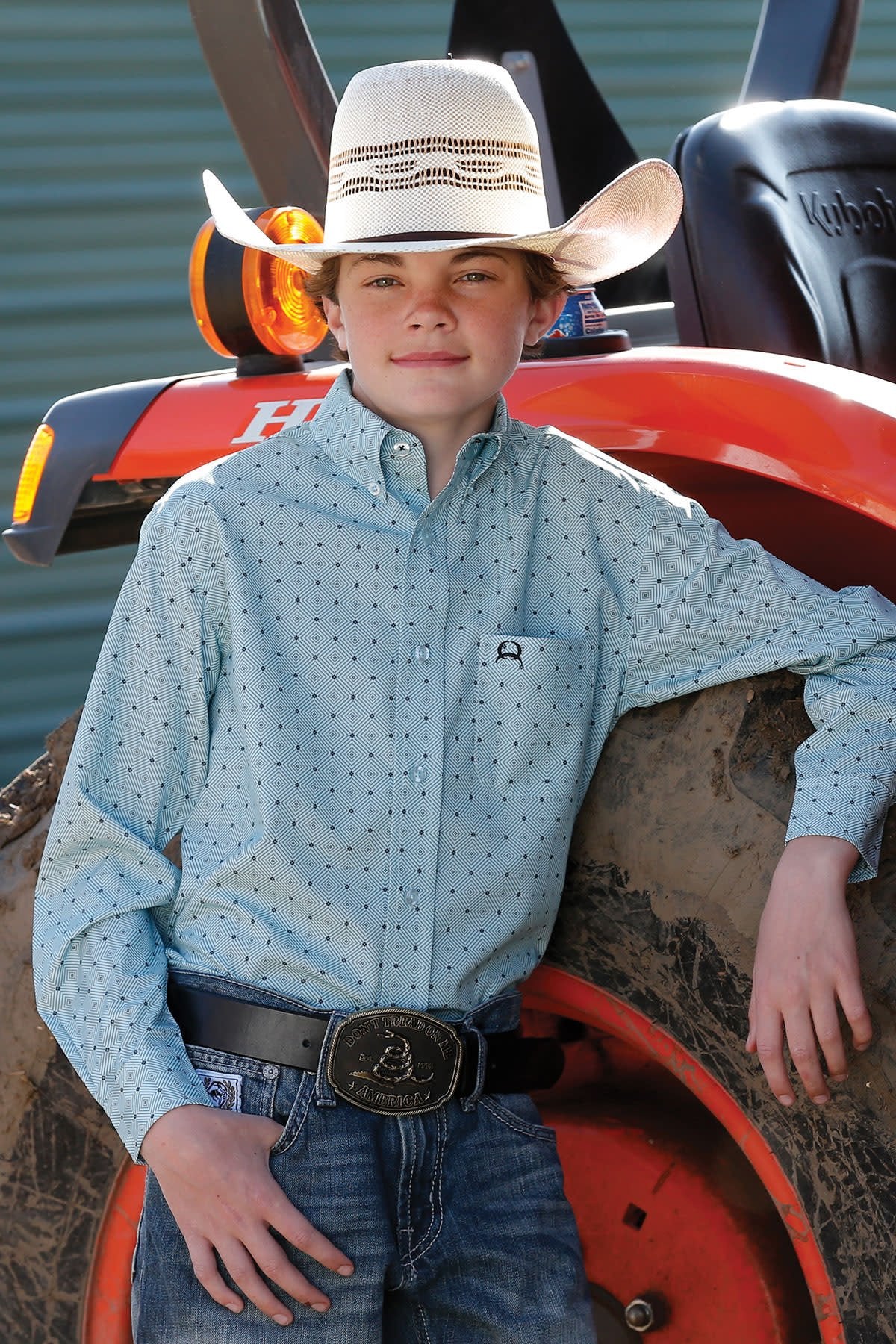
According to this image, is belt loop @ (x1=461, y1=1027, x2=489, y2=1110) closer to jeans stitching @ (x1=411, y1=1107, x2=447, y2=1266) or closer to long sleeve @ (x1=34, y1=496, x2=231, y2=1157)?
jeans stitching @ (x1=411, y1=1107, x2=447, y2=1266)

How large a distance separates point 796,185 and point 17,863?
124cm

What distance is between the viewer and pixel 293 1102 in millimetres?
1061

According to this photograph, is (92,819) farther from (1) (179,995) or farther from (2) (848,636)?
(2) (848,636)

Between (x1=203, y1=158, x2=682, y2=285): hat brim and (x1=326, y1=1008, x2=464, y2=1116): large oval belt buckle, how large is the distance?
60 cm

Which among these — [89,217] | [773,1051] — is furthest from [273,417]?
[89,217]

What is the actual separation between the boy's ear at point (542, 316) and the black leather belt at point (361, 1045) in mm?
616

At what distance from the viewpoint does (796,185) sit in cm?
179

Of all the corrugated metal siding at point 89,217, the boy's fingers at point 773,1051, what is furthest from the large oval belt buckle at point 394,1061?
the corrugated metal siding at point 89,217

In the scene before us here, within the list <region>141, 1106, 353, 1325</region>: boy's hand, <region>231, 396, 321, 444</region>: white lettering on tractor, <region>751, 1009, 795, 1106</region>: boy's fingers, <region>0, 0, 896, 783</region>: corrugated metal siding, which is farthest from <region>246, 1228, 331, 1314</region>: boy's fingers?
<region>0, 0, 896, 783</region>: corrugated metal siding

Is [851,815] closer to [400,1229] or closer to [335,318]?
[400,1229]

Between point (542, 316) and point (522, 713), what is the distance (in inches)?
15.1

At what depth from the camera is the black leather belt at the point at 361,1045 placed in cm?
107

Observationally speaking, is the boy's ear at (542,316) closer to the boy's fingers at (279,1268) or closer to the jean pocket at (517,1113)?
the jean pocket at (517,1113)

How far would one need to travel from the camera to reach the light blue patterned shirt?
1.09 metres
